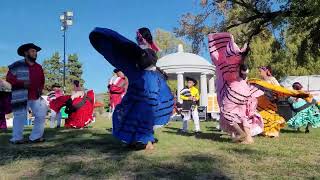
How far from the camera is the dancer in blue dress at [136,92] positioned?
26.4ft

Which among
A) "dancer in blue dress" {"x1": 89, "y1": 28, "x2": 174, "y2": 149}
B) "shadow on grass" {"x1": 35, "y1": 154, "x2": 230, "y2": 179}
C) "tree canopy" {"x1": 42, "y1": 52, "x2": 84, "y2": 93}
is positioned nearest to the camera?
"shadow on grass" {"x1": 35, "y1": 154, "x2": 230, "y2": 179}

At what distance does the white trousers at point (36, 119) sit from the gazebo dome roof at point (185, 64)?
21.1 m

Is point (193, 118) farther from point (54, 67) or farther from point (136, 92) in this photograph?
point (54, 67)

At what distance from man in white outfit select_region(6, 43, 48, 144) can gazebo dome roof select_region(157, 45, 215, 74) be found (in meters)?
21.1

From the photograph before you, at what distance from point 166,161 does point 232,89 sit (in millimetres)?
3272

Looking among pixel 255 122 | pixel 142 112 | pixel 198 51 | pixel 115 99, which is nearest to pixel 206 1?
pixel 198 51

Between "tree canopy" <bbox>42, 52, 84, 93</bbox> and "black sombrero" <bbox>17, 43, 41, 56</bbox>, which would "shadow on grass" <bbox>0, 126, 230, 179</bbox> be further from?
"tree canopy" <bbox>42, 52, 84, 93</bbox>

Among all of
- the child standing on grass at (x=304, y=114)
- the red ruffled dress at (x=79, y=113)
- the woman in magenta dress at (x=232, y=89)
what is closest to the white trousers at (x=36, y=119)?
the woman in magenta dress at (x=232, y=89)

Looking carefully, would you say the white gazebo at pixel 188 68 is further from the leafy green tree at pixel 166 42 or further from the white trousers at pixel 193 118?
the leafy green tree at pixel 166 42

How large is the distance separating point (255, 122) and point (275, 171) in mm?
4341

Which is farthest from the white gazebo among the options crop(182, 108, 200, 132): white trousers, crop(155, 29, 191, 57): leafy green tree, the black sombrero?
crop(155, 29, 191, 57): leafy green tree

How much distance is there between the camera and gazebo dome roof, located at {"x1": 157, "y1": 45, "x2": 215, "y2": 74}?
1228 inches

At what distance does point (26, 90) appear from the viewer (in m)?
10.0

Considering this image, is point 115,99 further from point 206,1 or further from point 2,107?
point 206,1
